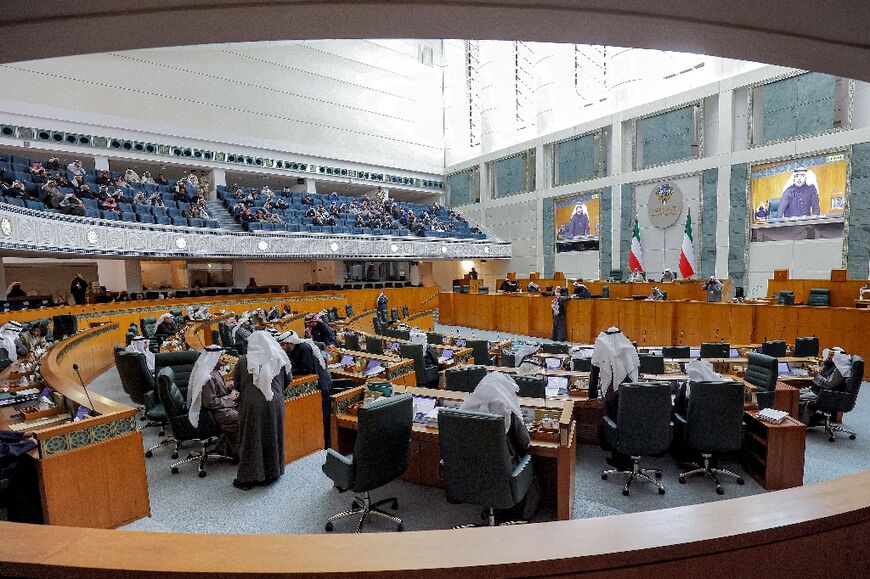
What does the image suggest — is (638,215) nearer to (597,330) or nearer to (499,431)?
(597,330)

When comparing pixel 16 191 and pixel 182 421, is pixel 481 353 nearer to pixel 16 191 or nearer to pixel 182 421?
pixel 182 421

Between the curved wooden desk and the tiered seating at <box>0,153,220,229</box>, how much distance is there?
44.7ft

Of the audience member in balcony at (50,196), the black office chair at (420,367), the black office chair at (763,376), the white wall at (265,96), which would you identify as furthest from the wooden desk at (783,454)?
the white wall at (265,96)

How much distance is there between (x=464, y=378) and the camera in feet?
19.0

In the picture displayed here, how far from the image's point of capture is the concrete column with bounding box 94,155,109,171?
18.7 meters

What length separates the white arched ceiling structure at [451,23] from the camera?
1.62 m

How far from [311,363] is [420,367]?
1962 millimetres

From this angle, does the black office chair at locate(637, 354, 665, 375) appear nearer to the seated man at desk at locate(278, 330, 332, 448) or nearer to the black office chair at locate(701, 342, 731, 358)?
the black office chair at locate(701, 342, 731, 358)

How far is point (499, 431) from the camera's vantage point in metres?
3.20

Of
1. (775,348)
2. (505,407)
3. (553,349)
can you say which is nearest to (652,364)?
(553,349)

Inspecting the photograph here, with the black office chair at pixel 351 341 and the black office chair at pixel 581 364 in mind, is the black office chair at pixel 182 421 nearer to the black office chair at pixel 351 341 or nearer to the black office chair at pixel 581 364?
the black office chair at pixel 351 341

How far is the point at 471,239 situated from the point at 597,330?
13.6 meters

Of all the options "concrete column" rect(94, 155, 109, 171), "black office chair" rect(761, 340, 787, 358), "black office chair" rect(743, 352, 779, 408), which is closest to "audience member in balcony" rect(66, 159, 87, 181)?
"concrete column" rect(94, 155, 109, 171)

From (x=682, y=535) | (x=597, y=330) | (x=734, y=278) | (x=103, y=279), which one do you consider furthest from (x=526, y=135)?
(x=682, y=535)
